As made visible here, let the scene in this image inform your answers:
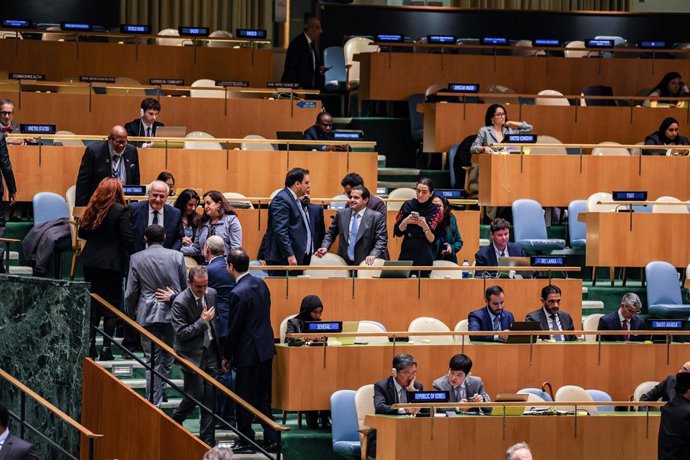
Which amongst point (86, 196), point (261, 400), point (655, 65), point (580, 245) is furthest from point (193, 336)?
point (655, 65)

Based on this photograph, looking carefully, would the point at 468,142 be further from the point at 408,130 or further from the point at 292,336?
the point at 292,336

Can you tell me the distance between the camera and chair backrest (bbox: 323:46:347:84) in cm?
1614

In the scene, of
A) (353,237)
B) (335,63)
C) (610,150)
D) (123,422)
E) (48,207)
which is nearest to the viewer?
(123,422)

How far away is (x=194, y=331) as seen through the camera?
8930 millimetres

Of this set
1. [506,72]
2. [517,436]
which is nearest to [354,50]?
[506,72]

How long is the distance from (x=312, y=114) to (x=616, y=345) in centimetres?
475

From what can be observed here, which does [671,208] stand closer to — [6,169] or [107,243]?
[107,243]

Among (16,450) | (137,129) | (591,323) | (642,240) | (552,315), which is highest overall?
(137,129)

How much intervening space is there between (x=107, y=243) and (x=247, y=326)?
1.14 meters

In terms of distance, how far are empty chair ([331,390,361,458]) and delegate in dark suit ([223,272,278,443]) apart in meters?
0.37

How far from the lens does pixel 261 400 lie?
9.22 m

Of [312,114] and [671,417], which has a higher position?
[312,114]

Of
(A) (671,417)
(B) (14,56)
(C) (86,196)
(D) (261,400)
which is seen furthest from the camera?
(B) (14,56)

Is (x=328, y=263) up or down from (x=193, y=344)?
up
